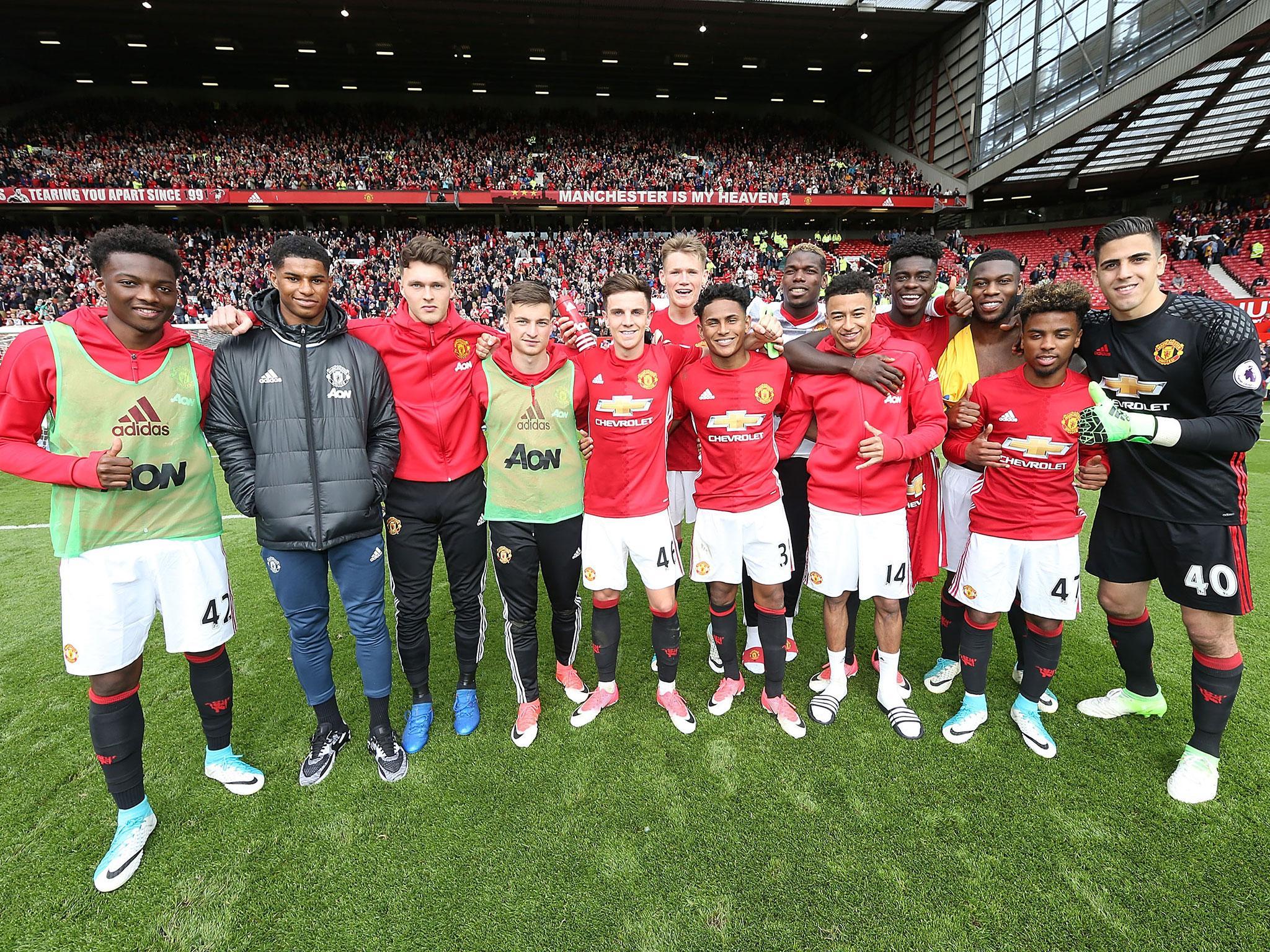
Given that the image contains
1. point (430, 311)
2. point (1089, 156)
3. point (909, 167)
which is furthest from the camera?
point (909, 167)

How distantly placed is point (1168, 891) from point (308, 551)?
3839mm

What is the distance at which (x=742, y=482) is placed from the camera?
3.23 metres

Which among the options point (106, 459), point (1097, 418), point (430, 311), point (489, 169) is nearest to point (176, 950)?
point (106, 459)

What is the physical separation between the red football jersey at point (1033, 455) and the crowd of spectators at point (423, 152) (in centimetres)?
2685

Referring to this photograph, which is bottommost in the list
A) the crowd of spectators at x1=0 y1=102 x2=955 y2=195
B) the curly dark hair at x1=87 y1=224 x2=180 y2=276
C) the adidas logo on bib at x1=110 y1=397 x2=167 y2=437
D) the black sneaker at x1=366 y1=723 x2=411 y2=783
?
the black sneaker at x1=366 y1=723 x2=411 y2=783

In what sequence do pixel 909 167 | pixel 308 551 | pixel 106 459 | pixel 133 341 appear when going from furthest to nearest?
1. pixel 909 167
2. pixel 308 551
3. pixel 133 341
4. pixel 106 459

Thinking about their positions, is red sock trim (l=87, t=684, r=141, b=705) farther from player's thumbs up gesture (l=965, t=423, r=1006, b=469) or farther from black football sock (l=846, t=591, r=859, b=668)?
player's thumbs up gesture (l=965, t=423, r=1006, b=469)

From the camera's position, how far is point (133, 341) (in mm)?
2500

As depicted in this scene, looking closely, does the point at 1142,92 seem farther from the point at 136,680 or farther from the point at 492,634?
the point at 136,680

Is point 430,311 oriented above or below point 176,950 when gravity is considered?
above

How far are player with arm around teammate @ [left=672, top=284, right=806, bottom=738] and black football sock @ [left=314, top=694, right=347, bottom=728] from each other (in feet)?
6.73

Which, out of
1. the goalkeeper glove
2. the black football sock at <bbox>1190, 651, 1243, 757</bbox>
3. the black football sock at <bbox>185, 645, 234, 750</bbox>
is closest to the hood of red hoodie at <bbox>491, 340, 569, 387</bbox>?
the black football sock at <bbox>185, 645, 234, 750</bbox>

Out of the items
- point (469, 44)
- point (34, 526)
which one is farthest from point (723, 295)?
point (469, 44)

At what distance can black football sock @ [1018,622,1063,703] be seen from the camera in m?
3.08
